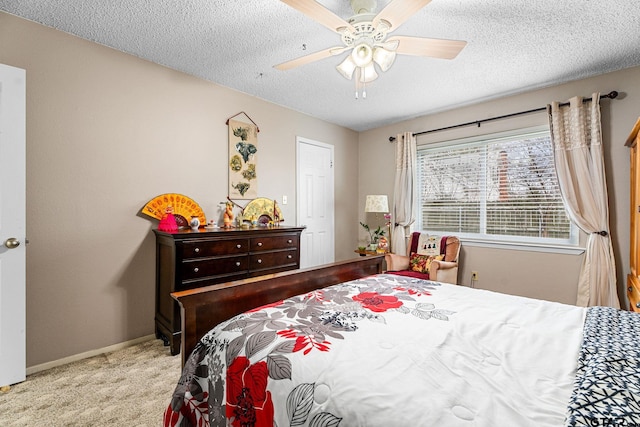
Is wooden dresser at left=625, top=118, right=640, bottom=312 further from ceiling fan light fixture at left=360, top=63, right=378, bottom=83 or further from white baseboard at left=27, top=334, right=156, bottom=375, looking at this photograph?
white baseboard at left=27, top=334, right=156, bottom=375

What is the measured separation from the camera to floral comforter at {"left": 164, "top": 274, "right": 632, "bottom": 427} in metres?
0.77

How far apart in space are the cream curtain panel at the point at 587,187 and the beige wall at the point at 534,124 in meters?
0.12

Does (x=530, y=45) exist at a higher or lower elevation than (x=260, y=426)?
higher

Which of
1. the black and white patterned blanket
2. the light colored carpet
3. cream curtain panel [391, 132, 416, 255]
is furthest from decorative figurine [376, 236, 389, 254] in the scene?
the black and white patterned blanket

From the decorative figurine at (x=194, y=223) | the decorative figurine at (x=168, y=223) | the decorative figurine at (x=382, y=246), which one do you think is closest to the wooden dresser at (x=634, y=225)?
the decorative figurine at (x=382, y=246)

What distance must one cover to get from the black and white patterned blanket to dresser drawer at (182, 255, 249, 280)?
93.9 inches

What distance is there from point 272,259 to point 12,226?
192 centimetres

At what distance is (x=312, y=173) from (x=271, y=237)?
148 centimetres

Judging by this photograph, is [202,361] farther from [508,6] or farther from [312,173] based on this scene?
[312,173]

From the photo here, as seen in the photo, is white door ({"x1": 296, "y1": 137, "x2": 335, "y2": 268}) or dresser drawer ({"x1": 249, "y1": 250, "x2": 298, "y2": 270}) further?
white door ({"x1": 296, "y1": 137, "x2": 335, "y2": 268})

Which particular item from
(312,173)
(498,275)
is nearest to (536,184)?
(498,275)

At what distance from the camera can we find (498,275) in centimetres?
349

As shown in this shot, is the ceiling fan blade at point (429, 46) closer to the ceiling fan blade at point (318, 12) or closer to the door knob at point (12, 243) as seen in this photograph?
the ceiling fan blade at point (318, 12)

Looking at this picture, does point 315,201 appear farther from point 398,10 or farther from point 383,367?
point 383,367
